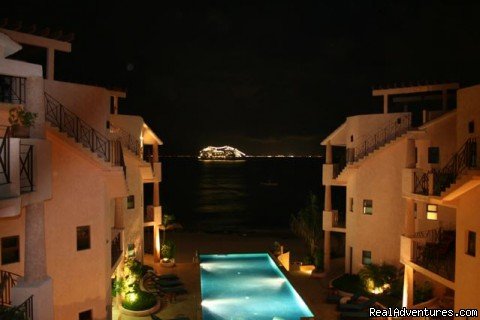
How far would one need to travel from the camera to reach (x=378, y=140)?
2533 centimetres

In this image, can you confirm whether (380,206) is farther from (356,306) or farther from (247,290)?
(247,290)

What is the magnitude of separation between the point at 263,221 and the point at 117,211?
56.9m

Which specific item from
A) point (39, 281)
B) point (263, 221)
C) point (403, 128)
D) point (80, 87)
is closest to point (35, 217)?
point (39, 281)

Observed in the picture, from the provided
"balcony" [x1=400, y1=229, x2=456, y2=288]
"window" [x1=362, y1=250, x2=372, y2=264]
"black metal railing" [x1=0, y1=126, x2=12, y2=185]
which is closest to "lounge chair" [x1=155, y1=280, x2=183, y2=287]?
"window" [x1=362, y1=250, x2=372, y2=264]

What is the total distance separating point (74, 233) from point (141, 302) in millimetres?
7818

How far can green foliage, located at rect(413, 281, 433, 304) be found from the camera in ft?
66.8

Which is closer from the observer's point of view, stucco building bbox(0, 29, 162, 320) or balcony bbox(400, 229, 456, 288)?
stucco building bbox(0, 29, 162, 320)

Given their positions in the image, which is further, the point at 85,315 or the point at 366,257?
the point at 366,257

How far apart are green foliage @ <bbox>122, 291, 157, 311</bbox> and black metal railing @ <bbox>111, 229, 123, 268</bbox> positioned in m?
2.97

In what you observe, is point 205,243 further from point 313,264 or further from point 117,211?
point 117,211

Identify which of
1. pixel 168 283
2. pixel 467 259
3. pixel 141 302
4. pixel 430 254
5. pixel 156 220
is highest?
pixel 467 259

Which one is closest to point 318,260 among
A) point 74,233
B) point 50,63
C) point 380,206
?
point 380,206

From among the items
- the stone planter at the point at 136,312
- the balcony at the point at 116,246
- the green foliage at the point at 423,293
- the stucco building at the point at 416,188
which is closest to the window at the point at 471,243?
the stucco building at the point at 416,188

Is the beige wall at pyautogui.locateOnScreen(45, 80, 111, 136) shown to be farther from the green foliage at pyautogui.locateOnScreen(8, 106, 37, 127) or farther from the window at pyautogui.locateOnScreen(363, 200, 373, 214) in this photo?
the window at pyautogui.locateOnScreen(363, 200, 373, 214)
